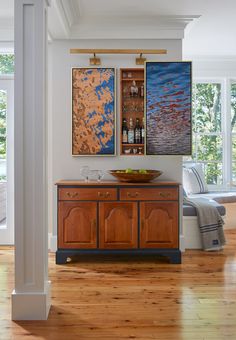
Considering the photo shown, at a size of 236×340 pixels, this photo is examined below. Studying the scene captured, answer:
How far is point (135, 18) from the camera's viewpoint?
4414 millimetres

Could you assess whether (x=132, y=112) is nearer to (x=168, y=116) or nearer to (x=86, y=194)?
(x=168, y=116)

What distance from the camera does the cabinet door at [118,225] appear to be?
4.25m

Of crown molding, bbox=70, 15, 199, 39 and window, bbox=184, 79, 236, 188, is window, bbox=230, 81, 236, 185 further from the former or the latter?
crown molding, bbox=70, 15, 199, 39

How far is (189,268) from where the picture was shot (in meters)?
4.06

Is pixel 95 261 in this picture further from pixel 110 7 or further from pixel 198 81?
pixel 198 81

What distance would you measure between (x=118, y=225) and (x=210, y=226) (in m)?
1.26

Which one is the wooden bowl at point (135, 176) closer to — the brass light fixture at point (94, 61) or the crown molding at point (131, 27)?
the brass light fixture at point (94, 61)

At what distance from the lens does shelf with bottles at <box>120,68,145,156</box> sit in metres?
4.71

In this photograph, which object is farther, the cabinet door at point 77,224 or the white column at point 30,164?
the cabinet door at point 77,224

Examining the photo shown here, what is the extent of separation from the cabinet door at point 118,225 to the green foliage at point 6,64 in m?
2.18

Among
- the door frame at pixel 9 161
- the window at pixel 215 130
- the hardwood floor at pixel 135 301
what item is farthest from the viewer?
the window at pixel 215 130

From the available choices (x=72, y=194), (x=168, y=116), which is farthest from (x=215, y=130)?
(x=72, y=194)

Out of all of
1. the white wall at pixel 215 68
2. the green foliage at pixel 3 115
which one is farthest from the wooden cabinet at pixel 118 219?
the white wall at pixel 215 68

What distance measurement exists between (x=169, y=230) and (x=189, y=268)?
0.45 metres
